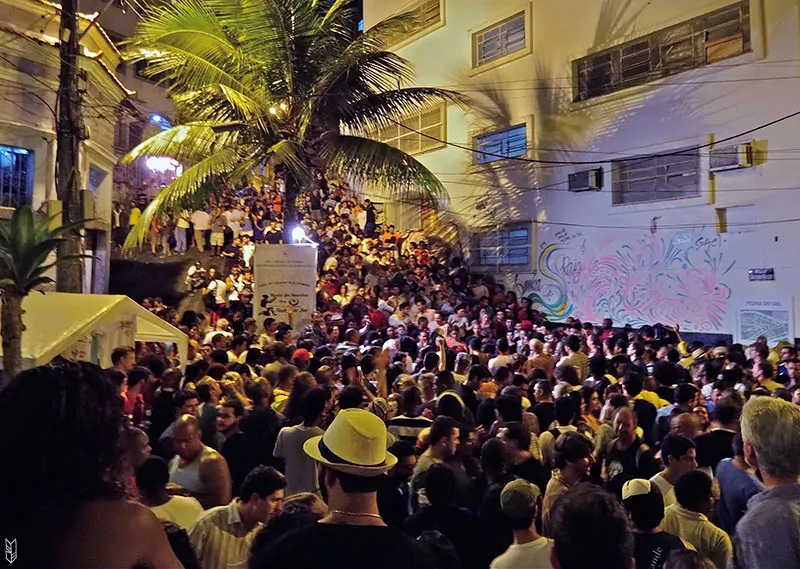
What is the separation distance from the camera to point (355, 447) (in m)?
2.41

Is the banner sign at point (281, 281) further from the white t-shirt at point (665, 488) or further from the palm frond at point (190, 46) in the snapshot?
the white t-shirt at point (665, 488)

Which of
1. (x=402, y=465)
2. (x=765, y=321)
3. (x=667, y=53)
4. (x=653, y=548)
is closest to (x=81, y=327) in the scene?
(x=402, y=465)

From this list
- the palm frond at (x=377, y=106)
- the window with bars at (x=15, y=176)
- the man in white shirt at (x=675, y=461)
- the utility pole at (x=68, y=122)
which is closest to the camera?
the man in white shirt at (x=675, y=461)

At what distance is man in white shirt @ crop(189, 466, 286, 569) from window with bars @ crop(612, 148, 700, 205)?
1361 centimetres

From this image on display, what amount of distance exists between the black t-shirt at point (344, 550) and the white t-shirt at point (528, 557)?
110 cm

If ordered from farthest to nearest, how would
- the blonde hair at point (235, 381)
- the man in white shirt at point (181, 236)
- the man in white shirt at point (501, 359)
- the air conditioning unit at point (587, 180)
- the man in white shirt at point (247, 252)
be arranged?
the man in white shirt at point (181, 236) < the air conditioning unit at point (587, 180) < the man in white shirt at point (247, 252) < the man in white shirt at point (501, 359) < the blonde hair at point (235, 381)

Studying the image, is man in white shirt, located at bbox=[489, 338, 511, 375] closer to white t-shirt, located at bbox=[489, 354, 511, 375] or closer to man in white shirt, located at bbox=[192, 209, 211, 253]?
white t-shirt, located at bbox=[489, 354, 511, 375]

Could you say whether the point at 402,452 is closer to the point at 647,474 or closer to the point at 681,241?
the point at 647,474

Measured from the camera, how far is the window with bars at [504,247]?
18.8 meters

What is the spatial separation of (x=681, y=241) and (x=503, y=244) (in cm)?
583

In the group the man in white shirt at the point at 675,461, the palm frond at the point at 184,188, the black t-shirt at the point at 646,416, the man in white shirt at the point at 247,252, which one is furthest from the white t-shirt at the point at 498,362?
the man in white shirt at the point at 247,252

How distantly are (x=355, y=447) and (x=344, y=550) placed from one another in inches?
19.0

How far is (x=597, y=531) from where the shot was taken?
2285 millimetres
